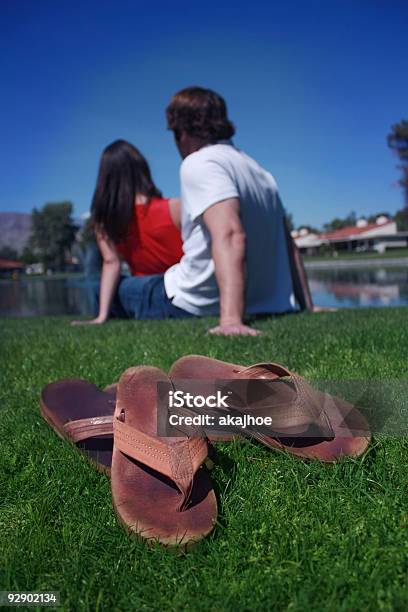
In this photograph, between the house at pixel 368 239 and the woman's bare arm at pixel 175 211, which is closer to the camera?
the woman's bare arm at pixel 175 211

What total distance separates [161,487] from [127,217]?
12.2 ft

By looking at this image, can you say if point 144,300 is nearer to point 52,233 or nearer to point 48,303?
point 48,303

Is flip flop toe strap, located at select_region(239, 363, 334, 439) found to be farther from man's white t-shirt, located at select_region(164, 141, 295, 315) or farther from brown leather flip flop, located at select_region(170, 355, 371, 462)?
man's white t-shirt, located at select_region(164, 141, 295, 315)

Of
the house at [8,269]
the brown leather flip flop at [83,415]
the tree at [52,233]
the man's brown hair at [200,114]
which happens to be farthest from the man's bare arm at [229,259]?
the tree at [52,233]

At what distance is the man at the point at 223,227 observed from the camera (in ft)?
10.1

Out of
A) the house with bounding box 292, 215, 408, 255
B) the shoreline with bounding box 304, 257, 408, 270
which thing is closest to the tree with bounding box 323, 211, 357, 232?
the house with bounding box 292, 215, 408, 255

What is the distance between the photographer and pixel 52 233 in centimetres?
7438

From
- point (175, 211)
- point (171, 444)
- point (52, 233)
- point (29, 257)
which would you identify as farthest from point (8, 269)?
point (171, 444)

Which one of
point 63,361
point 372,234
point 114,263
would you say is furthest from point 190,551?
point 372,234

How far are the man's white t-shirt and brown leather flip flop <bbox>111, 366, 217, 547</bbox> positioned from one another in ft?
7.34

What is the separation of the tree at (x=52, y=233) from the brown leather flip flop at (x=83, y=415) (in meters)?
74.3

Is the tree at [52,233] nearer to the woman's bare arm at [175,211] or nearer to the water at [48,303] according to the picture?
the water at [48,303]

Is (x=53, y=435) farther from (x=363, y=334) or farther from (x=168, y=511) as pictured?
(x=363, y=334)

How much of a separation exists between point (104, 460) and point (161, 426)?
179mm
